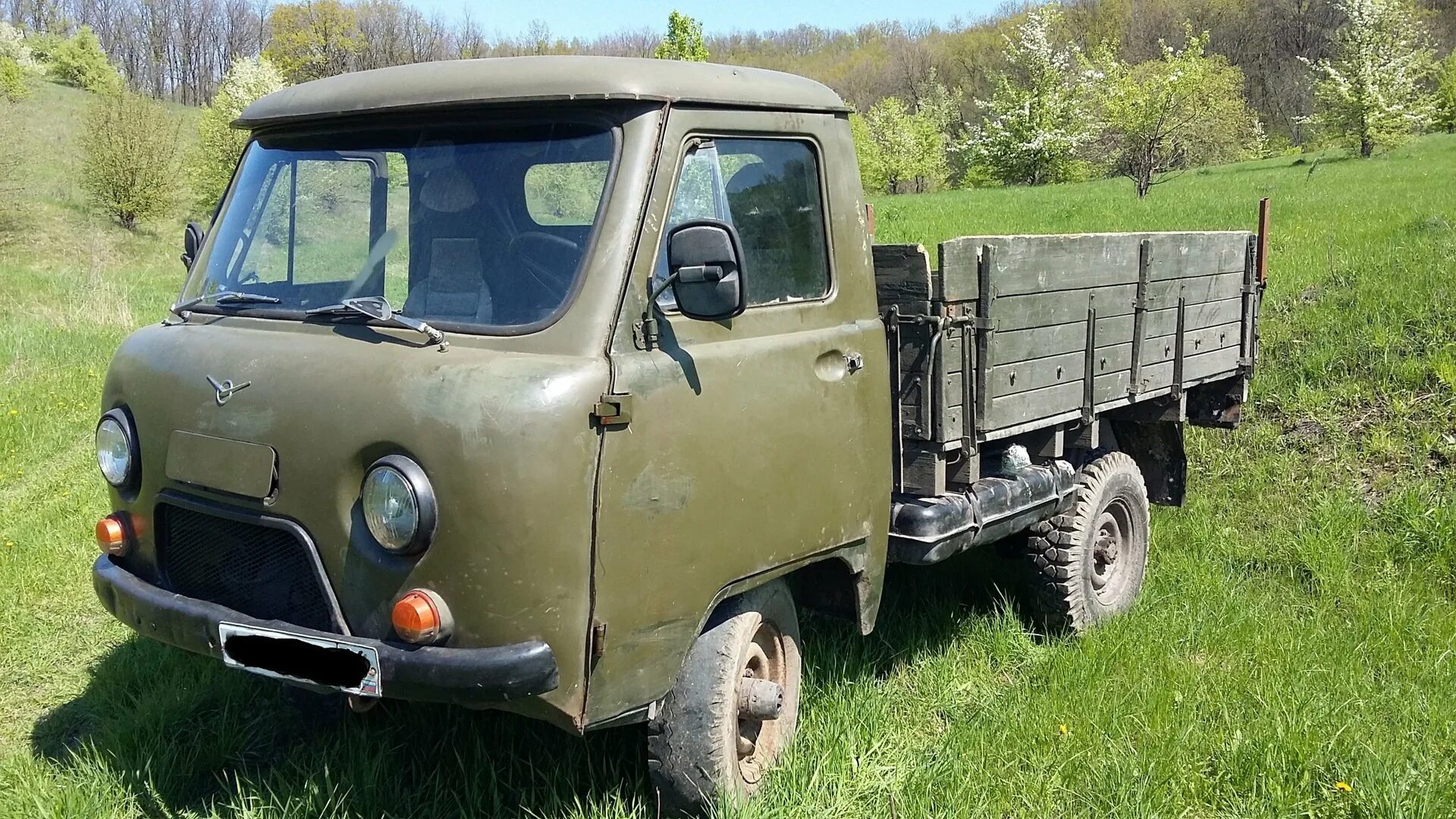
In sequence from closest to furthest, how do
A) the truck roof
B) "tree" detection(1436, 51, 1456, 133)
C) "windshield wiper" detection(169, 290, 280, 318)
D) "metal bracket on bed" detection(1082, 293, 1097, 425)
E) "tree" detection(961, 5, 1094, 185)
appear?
the truck roof, "windshield wiper" detection(169, 290, 280, 318), "metal bracket on bed" detection(1082, 293, 1097, 425), "tree" detection(961, 5, 1094, 185), "tree" detection(1436, 51, 1456, 133)

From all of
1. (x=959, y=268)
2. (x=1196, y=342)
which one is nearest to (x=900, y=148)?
(x=1196, y=342)

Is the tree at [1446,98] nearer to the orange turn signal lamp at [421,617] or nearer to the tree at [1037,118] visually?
the tree at [1037,118]

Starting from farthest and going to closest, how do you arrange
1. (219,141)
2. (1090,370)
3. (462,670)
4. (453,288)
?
1. (219,141)
2. (1090,370)
3. (453,288)
4. (462,670)

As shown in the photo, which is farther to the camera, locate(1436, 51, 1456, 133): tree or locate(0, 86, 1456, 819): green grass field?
locate(1436, 51, 1456, 133): tree

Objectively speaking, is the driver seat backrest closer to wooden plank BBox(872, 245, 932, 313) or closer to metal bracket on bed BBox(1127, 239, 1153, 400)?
wooden plank BBox(872, 245, 932, 313)

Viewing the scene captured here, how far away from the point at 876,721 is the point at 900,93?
83.8m

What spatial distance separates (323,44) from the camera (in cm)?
6862

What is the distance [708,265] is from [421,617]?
45.9 inches

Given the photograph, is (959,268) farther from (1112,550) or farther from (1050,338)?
(1112,550)

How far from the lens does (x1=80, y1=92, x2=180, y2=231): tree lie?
33.4 meters

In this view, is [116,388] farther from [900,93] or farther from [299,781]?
[900,93]

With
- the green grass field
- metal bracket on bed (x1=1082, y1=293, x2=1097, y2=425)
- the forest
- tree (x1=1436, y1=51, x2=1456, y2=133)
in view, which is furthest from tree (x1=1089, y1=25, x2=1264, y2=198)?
metal bracket on bed (x1=1082, y1=293, x2=1097, y2=425)

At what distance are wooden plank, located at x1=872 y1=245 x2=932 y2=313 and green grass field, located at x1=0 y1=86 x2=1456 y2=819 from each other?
147 cm

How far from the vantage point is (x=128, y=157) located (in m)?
33.6
